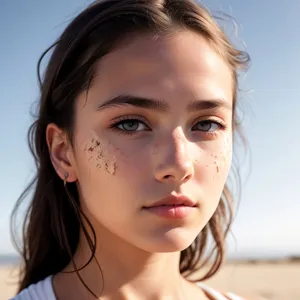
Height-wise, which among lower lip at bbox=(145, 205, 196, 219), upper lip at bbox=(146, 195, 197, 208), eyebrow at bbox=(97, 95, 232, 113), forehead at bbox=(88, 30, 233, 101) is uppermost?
forehead at bbox=(88, 30, 233, 101)

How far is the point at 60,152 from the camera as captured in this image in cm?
270

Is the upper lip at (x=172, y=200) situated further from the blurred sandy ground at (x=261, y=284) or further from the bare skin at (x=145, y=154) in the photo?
the blurred sandy ground at (x=261, y=284)

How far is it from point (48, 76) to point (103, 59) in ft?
1.60

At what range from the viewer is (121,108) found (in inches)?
94.6

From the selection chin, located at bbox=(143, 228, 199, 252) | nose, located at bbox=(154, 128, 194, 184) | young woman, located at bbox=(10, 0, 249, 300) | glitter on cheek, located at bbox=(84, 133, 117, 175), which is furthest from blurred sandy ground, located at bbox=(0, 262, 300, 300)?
nose, located at bbox=(154, 128, 194, 184)

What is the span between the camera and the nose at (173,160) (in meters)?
2.27

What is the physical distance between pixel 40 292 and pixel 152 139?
0.97m

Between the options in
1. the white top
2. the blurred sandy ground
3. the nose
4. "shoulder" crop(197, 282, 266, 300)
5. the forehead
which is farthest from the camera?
the blurred sandy ground

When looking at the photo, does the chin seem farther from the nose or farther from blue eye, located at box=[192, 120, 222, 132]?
blue eye, located at box=[192, 120, 222, 132]

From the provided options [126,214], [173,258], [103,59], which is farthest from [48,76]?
[173,258]

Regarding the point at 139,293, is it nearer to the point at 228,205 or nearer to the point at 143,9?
the point at 228,205

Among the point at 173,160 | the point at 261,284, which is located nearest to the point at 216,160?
the point at 173,160

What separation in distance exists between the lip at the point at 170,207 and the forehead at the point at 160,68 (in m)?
0.46

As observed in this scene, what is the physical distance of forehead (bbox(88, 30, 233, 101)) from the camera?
7.80 feet
